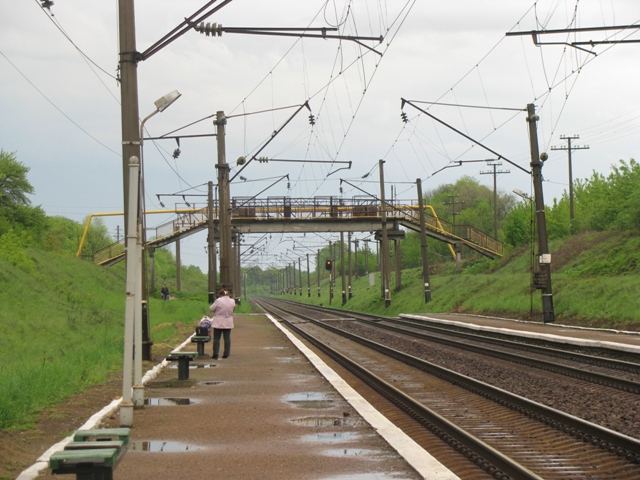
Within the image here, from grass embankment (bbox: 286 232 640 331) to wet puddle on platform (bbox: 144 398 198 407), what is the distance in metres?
19.3

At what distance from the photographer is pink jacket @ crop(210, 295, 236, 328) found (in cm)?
2041

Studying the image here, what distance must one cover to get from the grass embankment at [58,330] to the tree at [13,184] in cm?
665

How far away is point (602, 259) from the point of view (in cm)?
4881

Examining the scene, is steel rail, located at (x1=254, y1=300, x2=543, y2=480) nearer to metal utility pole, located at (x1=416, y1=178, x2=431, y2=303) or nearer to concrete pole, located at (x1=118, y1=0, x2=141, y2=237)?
concrete pole, located at (x1=118, y1=0, x2=141, y2=237)

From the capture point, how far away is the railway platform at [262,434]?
8.10 meters

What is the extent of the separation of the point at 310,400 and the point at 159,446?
436cm

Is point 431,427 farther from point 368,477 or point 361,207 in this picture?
point 361,207

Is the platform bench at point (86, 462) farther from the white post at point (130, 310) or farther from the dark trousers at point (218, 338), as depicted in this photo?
the dark trousers at point (218, 338)

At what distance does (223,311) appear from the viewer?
2053 cm

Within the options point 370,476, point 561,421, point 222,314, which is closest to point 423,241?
point 222,314

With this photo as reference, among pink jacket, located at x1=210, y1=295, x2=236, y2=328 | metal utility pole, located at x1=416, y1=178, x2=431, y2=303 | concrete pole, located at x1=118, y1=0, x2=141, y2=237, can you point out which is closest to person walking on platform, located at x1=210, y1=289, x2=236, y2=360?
pink jacket, located at x1=210, y1=295, x2=236, y2=328

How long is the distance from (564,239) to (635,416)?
5699cm

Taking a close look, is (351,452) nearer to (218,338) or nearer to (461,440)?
(461,440)

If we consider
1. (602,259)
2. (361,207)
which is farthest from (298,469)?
(361,207)
